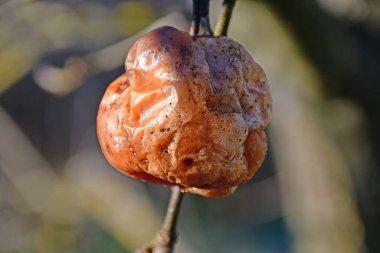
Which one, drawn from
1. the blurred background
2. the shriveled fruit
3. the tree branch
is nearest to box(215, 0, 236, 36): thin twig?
the shriveled fruit

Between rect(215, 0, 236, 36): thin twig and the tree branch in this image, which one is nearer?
rect(215, 0, 236, 36): thin twig

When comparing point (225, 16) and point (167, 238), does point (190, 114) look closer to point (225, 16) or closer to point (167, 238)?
point (225, 16)

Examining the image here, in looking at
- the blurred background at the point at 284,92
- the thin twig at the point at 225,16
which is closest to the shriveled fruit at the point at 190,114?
the thin twig at the point at 225,16

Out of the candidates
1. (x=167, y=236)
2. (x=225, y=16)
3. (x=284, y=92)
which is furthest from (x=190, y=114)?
(x=284, y=92)

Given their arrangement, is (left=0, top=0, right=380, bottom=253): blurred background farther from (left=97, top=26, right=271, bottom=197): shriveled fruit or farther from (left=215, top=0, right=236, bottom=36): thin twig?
(left=97, top=26, right=271, bottom=197): shriveled fruit

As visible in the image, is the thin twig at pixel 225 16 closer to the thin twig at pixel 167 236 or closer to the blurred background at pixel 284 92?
the thin twig at pixel 167 236

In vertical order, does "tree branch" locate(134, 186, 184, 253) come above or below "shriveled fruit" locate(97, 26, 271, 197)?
below

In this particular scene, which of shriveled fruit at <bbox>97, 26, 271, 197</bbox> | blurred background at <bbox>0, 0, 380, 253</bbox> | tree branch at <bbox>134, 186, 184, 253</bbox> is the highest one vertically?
shriveled fruit at <bbox>97, 26, 271, 197</bbox>

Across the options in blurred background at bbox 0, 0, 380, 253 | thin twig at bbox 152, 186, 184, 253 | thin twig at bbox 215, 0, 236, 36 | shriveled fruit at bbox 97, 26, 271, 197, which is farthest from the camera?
blurred background at bbox 0, 0, 380, 253

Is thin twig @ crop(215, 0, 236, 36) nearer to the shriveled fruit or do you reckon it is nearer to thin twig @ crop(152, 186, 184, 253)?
the shriveled fruit

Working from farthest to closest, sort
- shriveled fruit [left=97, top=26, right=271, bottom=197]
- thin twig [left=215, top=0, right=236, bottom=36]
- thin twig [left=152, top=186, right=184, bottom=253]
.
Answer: thin twig [left=152, top=186, right=184, bottom=253] < thin twig [left=215, top=0, right=236, bottom=36] < shriveled fruit [left=97, top=26, right=271, bottom=197]
